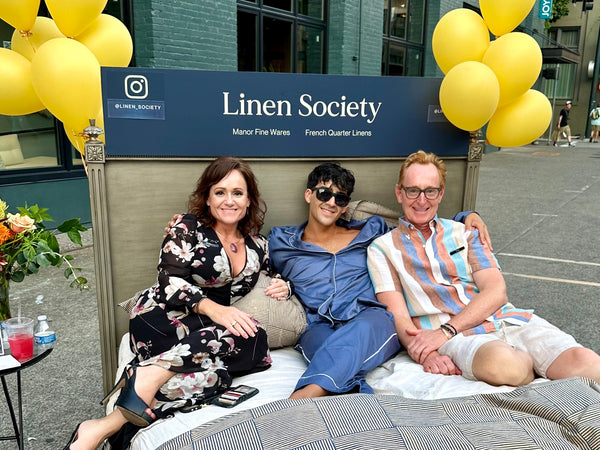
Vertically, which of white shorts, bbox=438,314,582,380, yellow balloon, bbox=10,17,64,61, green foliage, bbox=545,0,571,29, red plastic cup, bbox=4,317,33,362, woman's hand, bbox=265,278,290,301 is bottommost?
white shorts, bbox=438,314,582,380

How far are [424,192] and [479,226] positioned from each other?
1.31 feet

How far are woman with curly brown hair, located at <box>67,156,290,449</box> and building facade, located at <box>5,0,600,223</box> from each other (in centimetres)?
455

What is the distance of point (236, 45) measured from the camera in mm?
7855

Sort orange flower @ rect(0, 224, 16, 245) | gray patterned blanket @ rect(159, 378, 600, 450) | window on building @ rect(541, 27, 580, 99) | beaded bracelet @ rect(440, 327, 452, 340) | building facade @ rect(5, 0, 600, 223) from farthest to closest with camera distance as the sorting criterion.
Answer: window on building @ rect(541, 27, 580, 99) → building facade @ rect(5, 0, 600, 223) → beaded bracelet @ rect(440, 327, 452, 340) → orange flower @ rect(0, 224, 16, 245) → gray patterned blanket @ rect(159, 378, 600, 450)

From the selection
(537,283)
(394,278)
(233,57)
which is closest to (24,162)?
(233,57)

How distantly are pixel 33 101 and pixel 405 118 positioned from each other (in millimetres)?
2200

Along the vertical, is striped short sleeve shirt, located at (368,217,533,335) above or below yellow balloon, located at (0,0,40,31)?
below

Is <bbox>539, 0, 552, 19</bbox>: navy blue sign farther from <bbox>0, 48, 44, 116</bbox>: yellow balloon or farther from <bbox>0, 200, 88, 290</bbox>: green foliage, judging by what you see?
<bbox>0, 200, 88, 290</bbox>: green foliage

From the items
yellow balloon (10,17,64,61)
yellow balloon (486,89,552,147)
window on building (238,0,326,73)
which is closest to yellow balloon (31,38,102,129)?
yellow balloon (10,17,64,61)

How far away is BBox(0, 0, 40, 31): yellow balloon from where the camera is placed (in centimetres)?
276

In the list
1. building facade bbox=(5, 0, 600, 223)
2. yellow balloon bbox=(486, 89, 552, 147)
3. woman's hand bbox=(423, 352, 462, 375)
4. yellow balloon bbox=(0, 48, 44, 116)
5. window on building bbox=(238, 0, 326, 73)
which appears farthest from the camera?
window on building bbox=(238, 0, 326, 73)

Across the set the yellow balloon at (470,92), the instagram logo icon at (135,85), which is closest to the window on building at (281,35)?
the instagram logo icon at (135,85)

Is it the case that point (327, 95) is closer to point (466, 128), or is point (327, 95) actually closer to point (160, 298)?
point (466, 128)

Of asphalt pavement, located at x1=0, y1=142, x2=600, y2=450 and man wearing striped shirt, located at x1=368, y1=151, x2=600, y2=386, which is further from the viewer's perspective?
asphalt pavement, located at x1=0, y1=142, x2=600, y2=450
